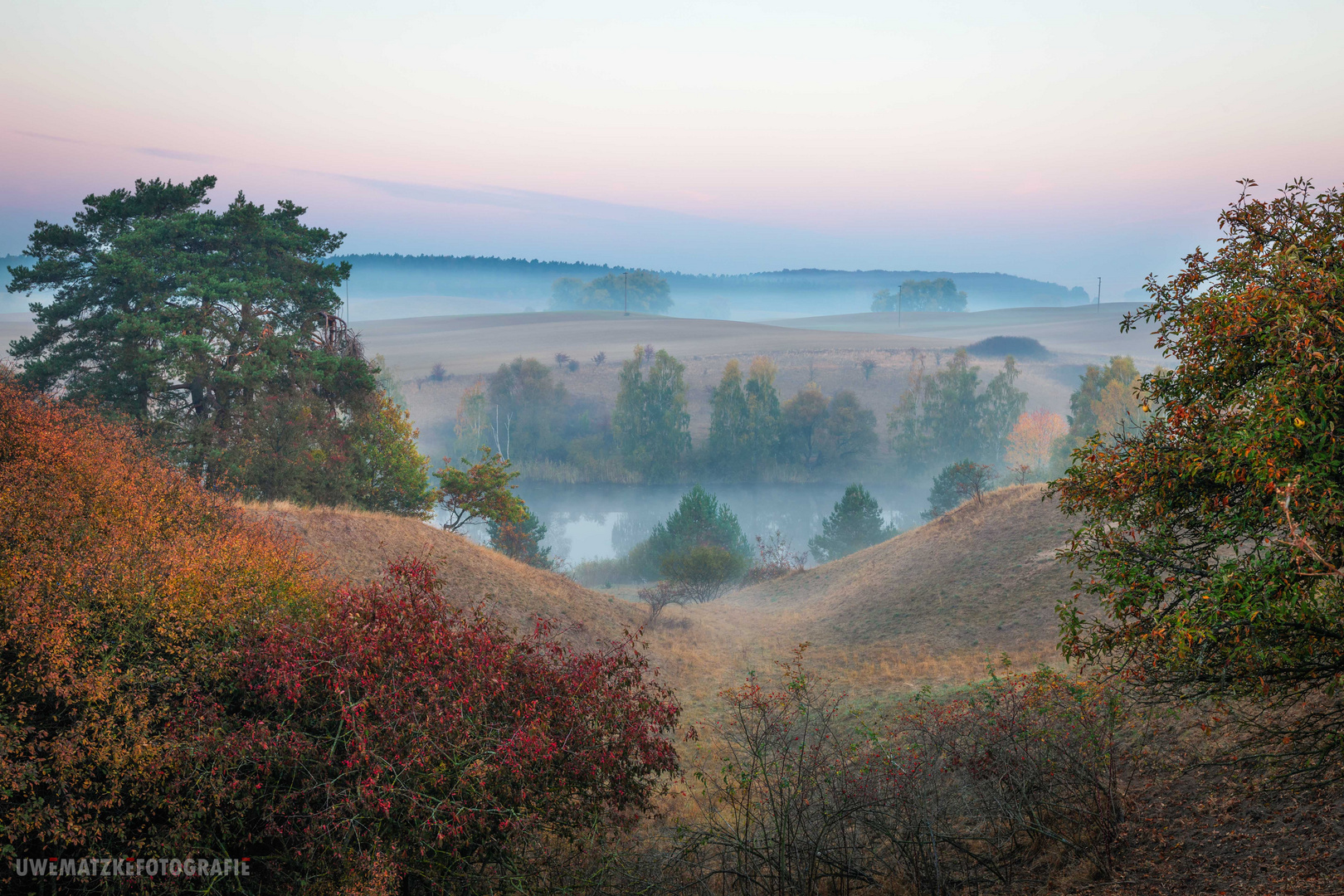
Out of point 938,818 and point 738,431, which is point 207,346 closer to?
point 938,818

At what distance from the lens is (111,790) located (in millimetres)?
7652

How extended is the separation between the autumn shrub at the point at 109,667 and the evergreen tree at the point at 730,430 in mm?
100943

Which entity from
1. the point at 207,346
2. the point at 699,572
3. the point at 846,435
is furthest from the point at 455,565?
the point at 846,435

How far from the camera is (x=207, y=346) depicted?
112 ft

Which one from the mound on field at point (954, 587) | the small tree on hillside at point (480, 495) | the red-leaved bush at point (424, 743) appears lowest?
the mound on field at point (954, 587)

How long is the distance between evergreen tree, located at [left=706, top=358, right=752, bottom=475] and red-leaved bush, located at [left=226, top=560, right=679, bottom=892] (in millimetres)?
103806

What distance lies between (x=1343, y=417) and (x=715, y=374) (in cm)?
13389

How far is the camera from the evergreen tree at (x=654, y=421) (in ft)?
370

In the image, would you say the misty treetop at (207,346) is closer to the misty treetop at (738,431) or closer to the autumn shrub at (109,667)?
the autumn shrub at (109,667)

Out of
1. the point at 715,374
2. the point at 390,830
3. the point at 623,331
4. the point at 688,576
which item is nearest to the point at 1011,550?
the point at 688,576

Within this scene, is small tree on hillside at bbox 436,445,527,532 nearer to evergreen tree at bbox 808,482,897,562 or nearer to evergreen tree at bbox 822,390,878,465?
evergreen tree at bbox 808,482,897,562

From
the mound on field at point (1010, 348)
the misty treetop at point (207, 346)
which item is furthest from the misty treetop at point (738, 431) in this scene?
the misty treetop at point (207, 346)

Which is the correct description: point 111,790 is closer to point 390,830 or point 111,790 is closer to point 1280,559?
point 390,830

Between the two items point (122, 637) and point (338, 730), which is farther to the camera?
point (122, 637)
